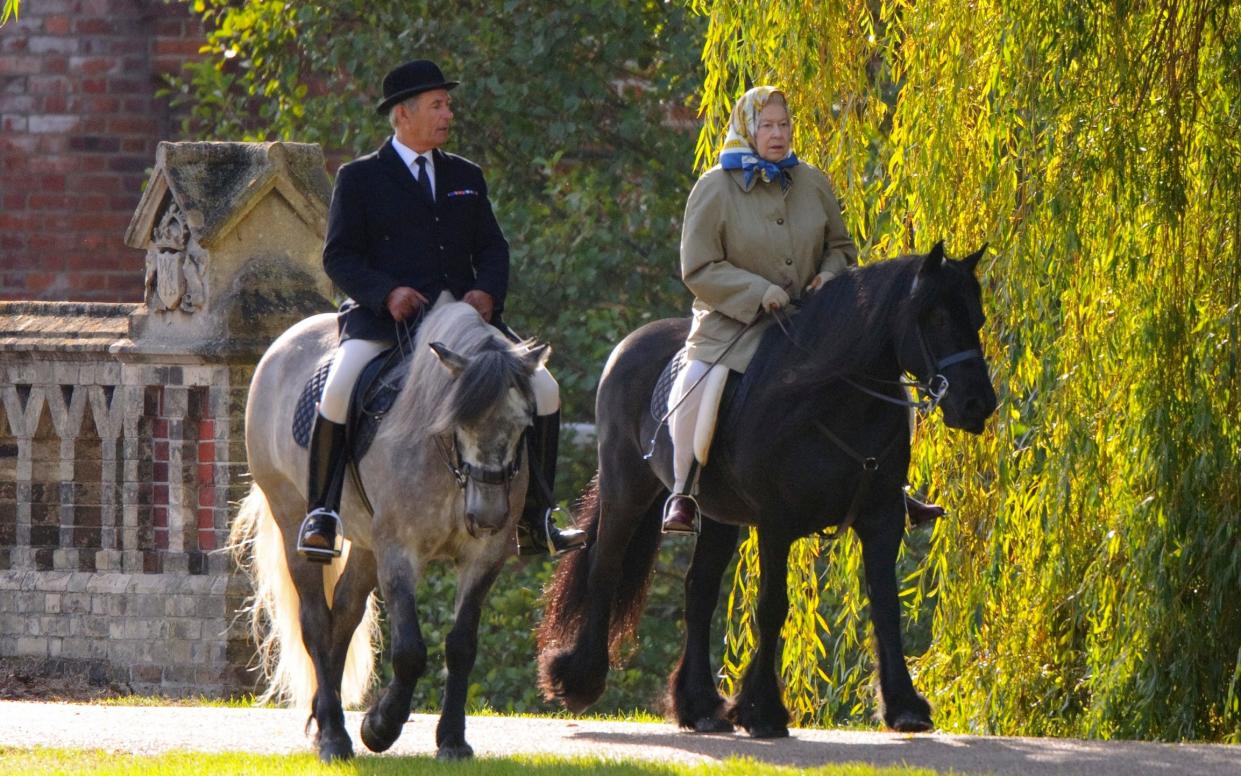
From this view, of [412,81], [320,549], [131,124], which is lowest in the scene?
[320,549]

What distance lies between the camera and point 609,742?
8406 mm

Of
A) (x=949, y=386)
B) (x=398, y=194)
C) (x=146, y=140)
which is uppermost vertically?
(x=146, y=140)

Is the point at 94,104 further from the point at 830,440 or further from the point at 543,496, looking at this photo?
the point at 830,440

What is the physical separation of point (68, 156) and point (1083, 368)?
498 inches

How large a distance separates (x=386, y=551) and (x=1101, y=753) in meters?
2.55

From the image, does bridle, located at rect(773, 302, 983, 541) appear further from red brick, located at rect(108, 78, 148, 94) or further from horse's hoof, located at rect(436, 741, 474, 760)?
red brick, located at rect(108, 78, 148, 94)

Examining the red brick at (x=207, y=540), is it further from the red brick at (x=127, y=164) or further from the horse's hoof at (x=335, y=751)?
the red brick at (x=127, y=164)

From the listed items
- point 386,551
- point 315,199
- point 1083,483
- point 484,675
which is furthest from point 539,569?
point 386,551

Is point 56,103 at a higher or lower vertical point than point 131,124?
higher

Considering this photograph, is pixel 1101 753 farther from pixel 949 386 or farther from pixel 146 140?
pixel 146 140

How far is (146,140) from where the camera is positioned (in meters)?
20.0

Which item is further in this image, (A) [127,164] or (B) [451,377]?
(A) [127,164]

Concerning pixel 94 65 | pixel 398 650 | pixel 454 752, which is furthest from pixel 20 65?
pixel 454 752

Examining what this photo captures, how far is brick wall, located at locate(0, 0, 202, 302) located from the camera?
1970 cm
